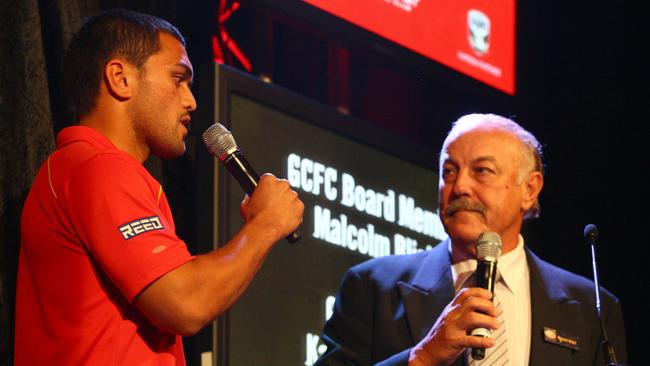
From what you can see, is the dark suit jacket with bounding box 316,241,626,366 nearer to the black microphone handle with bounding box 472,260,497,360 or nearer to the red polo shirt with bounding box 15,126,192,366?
the black microphone handle with bounding box 472,260,497,360

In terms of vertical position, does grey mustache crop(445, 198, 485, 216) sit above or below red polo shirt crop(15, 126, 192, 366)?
above

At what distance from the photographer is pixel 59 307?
217 centimetres

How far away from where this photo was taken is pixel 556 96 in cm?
559

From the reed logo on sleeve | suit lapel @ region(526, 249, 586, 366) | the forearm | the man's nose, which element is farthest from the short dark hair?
suit lapel @ region(526, 249, 586, 366)

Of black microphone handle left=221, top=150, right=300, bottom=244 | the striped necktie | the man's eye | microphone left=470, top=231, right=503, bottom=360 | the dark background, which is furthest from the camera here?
the dark background

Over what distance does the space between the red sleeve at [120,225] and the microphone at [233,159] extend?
238mm

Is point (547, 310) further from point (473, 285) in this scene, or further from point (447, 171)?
point (447, 171)

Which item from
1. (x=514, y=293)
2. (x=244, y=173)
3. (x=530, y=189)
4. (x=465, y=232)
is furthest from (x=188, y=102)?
(x=530, y=189)

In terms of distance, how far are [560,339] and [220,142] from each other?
1197mm

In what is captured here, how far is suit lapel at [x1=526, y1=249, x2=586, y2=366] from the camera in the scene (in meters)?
3.02

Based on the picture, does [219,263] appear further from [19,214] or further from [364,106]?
[364,106]

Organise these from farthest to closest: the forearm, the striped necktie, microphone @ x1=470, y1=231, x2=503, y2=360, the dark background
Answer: the dark background < the striped necktie < microphone @ x1=470, y1=231, x2=503, y2=360 < the forearm

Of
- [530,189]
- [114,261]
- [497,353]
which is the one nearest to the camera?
[114,261]

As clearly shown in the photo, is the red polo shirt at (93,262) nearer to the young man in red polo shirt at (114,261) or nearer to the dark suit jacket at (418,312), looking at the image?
the young man in red polo shirt at (114,261)
